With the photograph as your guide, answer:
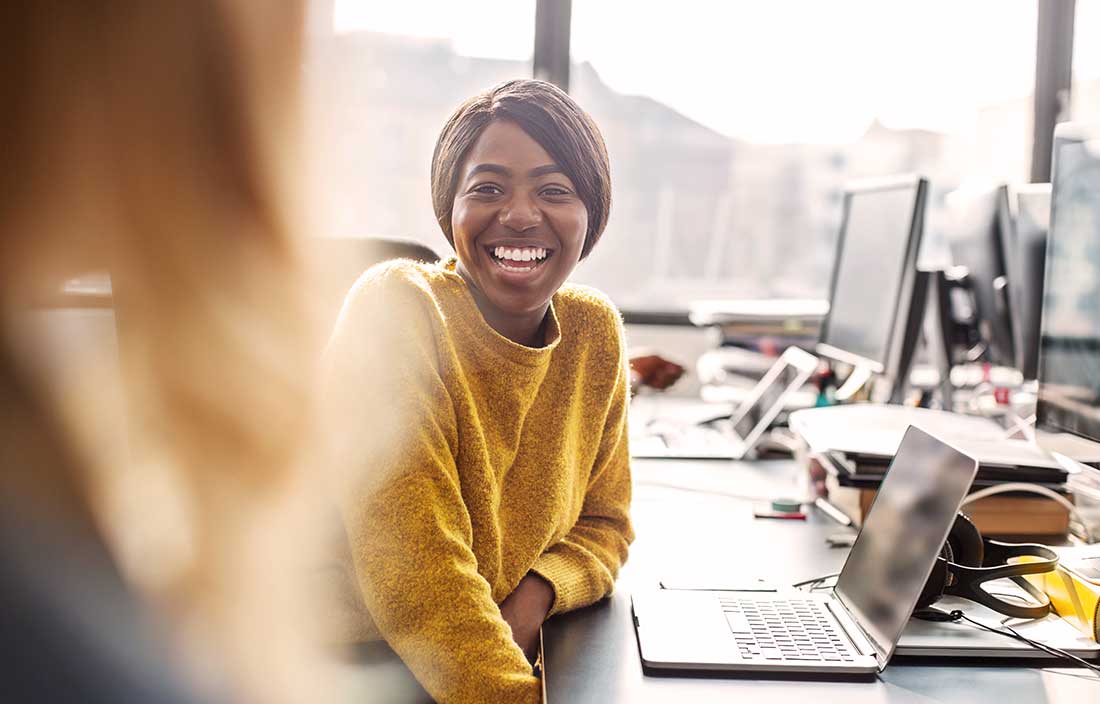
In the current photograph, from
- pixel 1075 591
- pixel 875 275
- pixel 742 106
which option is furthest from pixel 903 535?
A: pixel 742 106

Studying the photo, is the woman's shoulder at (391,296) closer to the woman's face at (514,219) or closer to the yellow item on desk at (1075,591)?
the woman's face at (514,219)

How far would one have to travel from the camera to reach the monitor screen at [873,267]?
1.76 metres

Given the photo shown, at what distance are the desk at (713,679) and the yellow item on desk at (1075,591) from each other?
3.8 inches

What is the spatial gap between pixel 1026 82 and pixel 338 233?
3846 mm

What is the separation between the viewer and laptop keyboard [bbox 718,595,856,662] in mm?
889

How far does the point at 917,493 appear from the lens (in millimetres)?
983

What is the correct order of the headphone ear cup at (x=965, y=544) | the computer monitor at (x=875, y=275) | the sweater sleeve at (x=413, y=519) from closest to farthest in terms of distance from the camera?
the sweater sleeve at (x=413, y=519), the headphone ear cup at (x=965, y=544), the computer monitor at (x=875, y=275)

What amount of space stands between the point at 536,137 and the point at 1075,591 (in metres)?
0.74

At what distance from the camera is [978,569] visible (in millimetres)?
983

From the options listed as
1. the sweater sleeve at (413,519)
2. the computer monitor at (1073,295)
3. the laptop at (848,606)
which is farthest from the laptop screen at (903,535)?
the sweater sleeve at (413,519)

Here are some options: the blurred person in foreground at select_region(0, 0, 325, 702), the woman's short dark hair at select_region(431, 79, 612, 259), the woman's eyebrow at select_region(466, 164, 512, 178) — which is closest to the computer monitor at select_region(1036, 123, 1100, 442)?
the woman's short dark hair at select_region(431, 79, 612, 259)

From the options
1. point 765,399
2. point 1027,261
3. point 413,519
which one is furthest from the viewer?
point 765,399

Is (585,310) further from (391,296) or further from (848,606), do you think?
(848,606)

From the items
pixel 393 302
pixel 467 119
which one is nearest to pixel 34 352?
pixel 393 302
